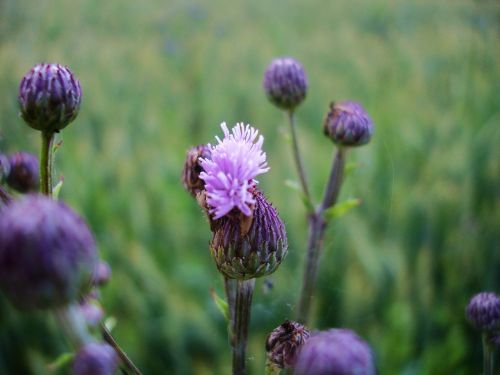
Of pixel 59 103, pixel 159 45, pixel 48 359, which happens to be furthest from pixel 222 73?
pixel 59 103

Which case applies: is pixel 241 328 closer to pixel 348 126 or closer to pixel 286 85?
pixel 348 126

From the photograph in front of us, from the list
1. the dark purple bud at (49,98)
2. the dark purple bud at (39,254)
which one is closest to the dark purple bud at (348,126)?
the dark purple bud at (49,98)

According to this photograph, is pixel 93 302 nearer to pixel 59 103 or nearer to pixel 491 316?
pixel 59 103

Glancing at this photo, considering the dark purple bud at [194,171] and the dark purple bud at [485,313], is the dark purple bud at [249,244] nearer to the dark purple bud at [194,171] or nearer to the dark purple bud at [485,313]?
the dark purple bud at [194,171]

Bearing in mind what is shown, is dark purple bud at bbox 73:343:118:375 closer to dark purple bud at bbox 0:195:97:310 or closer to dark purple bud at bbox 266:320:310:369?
dark purple bud at bbox 0:195:97:310

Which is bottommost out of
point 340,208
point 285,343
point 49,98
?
point 285,343

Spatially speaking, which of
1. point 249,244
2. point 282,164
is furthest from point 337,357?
point 282,164

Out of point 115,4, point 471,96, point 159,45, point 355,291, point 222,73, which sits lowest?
point 355,291

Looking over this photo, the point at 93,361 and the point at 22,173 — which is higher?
the point at 22,173
